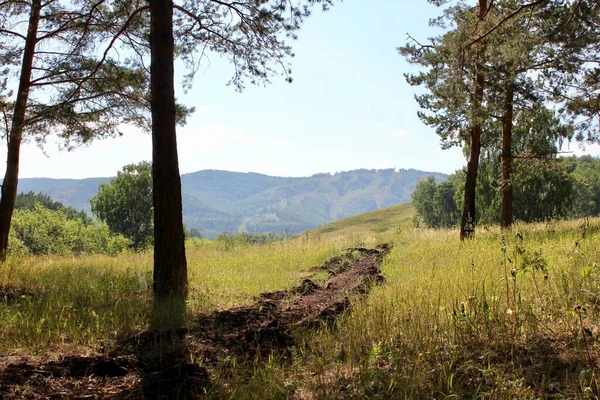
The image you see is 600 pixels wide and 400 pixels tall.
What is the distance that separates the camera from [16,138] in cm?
1085

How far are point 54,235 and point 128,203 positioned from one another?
49.2ft

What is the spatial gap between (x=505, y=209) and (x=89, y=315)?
1494 centimetres

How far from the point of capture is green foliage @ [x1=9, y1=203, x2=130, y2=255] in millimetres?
33031

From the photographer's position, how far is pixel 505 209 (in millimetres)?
16141

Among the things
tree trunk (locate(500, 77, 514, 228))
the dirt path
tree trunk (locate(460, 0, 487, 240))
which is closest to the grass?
the dirt path

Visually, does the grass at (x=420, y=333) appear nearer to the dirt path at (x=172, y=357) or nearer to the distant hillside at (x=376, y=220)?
the dirt path at (x=172, y=357)

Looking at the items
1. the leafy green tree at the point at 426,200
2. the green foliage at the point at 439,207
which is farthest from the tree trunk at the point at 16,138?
the leafy green tree at the point at 426,200

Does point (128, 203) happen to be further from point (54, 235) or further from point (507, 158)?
point (507, 158)

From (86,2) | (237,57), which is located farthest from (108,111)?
(237,57)

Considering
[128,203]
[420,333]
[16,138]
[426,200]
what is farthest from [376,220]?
[420,333]

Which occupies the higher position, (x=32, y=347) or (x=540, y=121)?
(x=540, y=121)

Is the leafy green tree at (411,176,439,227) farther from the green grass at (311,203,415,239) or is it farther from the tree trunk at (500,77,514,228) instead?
the tree trunk at (500,77,514,228)

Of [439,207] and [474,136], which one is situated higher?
[474,136]

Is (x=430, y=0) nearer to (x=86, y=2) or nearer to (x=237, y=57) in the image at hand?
(x=237, y=57)
